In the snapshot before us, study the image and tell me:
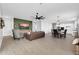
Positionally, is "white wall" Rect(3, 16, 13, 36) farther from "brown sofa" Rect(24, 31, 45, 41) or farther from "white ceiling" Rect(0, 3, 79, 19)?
"brown sofa" Rect(24, 31, 45, 41)

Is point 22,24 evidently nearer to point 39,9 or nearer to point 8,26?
point 8,26

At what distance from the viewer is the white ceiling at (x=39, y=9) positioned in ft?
6.53

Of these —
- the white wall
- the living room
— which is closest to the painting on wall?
the living room

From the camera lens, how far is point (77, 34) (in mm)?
1991

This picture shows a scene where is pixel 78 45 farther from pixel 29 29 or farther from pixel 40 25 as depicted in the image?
pixel 29 29

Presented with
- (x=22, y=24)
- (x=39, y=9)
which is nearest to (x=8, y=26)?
(x=22, y=24)

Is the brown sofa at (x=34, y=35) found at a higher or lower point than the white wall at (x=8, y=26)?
lower

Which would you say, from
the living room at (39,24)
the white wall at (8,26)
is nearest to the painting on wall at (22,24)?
the living room at (39,24)

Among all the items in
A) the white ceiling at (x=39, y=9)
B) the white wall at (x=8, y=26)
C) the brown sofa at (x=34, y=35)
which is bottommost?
the brown sofa at (x=34, y=35)

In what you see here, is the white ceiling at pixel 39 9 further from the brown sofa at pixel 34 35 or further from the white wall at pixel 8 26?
the brown sofa at pixel 34 35

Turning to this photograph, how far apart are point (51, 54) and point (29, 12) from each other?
104cm

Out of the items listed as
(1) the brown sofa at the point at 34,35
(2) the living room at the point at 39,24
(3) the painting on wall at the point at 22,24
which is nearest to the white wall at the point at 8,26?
(2) the living room at the point at 39,24

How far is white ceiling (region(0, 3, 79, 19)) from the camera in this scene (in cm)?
199
